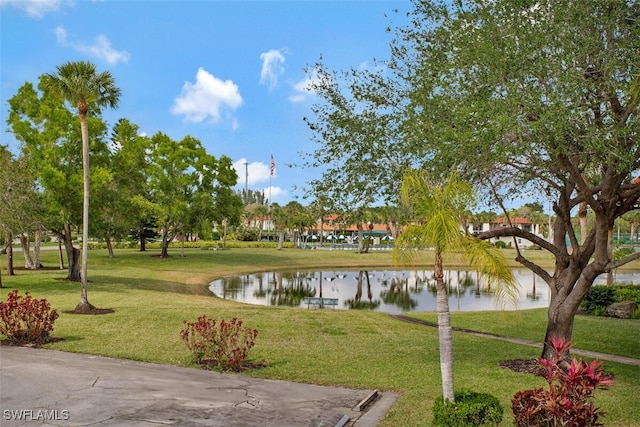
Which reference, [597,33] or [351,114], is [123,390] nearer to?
→ [351,114]

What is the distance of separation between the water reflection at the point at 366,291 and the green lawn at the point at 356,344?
24.4ft

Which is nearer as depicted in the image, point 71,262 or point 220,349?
point 220,349

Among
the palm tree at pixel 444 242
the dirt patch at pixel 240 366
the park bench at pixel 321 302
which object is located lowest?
the park bench at pixel 321 302

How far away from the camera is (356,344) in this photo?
17.8 metres

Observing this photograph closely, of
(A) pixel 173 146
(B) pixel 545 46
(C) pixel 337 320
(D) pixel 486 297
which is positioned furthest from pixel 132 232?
(B) pixel 545 46

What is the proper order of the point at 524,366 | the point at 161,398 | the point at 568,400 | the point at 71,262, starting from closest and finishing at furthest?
1. the point at 568,400
2. the point at 161,398
3. the point at 524,366
4. the point at 71,262

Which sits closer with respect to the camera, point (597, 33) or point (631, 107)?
point (631, 107)

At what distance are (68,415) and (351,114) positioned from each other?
33.6ft

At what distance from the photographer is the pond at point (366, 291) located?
34.9 m

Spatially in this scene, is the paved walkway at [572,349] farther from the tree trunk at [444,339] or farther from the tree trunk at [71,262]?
the tree trunk at [71,262]

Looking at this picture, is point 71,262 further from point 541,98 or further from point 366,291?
point 541,98

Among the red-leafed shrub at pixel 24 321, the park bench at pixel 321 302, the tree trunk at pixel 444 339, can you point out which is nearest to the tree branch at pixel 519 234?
the tree trunk at pixel 444 339

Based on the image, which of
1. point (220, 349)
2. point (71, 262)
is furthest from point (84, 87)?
point (71, 262)

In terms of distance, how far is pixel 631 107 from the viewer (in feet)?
36.6
